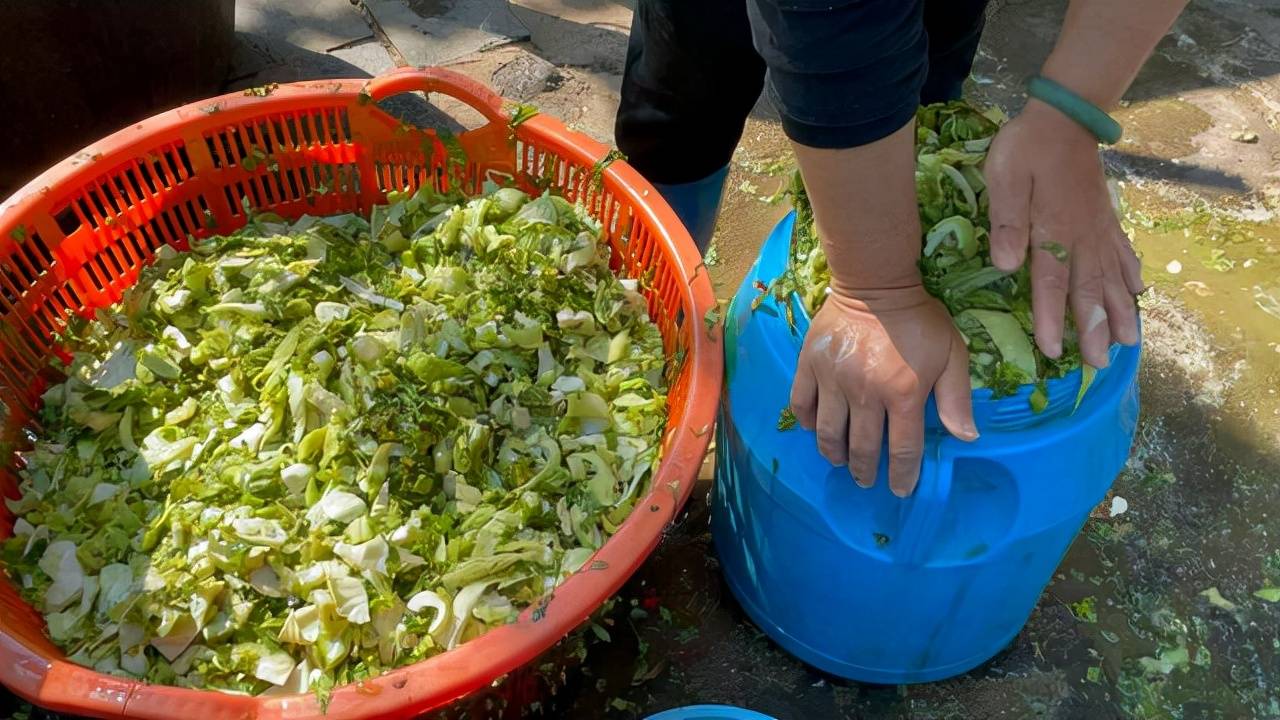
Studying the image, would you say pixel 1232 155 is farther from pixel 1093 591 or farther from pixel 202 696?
pixel 202 696

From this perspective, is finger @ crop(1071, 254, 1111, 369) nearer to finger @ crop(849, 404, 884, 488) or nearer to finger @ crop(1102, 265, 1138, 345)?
finger @ crop(1102, 265, 1138, 345)

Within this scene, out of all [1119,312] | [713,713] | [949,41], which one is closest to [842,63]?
[1119,312]

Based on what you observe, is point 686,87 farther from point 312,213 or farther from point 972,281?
point 312,213

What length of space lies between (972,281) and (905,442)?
26 cm

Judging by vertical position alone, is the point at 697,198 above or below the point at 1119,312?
below

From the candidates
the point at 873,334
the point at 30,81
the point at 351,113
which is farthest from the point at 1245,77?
Answer: the point at 30,81

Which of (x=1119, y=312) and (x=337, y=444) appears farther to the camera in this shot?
(x=337, y=444)

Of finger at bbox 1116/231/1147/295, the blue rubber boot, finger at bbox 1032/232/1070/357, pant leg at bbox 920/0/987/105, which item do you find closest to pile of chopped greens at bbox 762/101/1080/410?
finger at bbox 1032/232/1070/357

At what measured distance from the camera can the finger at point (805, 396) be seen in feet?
4.48

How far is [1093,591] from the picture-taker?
1943 millimetres

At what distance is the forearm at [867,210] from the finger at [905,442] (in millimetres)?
166

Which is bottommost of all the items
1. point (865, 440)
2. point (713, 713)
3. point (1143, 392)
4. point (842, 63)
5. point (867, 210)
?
point (1143, 392)

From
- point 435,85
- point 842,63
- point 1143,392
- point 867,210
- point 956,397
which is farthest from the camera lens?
point 1143,392

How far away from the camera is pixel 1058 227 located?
1.31m
